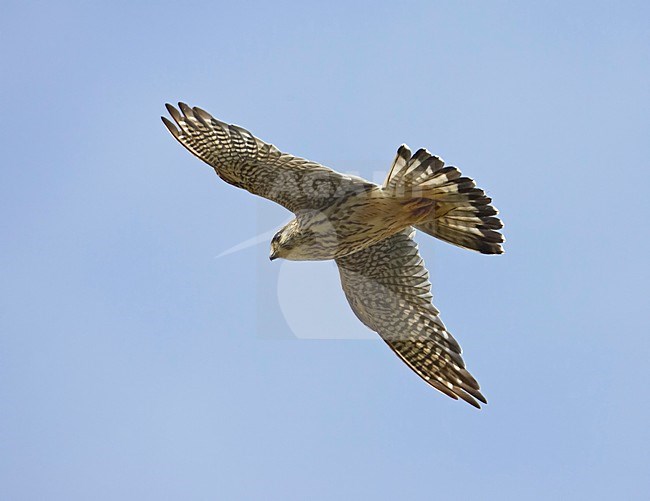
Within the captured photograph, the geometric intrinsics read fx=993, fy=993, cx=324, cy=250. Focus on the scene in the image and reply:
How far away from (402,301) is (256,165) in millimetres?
2405

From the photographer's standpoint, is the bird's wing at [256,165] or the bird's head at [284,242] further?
the bird's head at [284,242]

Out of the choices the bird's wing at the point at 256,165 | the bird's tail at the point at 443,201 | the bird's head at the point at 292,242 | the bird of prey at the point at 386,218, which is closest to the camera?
the bird's tail at the point at 443,201

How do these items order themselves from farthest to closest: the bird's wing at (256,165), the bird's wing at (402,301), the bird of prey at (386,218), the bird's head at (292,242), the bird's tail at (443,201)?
the bird's wing at (402,301), the bird's head at (292,242), the bird's wing at (256,165), the bird of prey at (386,218), the bird's tail at (443,201)

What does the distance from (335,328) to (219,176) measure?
213 cm

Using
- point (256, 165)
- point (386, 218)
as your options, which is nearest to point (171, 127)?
point (256, 165)

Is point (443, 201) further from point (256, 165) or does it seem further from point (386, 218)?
point (256, 165)

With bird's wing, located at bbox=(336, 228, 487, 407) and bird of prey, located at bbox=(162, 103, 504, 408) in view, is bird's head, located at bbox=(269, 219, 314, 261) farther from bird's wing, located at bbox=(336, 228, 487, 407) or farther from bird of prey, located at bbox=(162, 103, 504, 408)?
bird's wing, located at bbox=(336, 228, 487, 407)

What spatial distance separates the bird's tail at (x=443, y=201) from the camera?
918cm

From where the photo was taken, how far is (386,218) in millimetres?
9773

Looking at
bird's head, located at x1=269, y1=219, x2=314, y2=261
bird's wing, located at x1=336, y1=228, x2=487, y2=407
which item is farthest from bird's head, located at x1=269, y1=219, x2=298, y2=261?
bird's wing, located at x1=336, y1=228, x2=487, y2=407

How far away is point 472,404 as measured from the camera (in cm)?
1021

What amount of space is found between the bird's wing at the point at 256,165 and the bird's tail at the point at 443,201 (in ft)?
1.53

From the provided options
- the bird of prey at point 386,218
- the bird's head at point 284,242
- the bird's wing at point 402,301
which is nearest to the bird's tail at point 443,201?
the bird of prey at point 386,218

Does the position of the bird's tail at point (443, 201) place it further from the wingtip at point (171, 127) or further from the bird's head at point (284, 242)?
the wingtip at point (171, 127)
